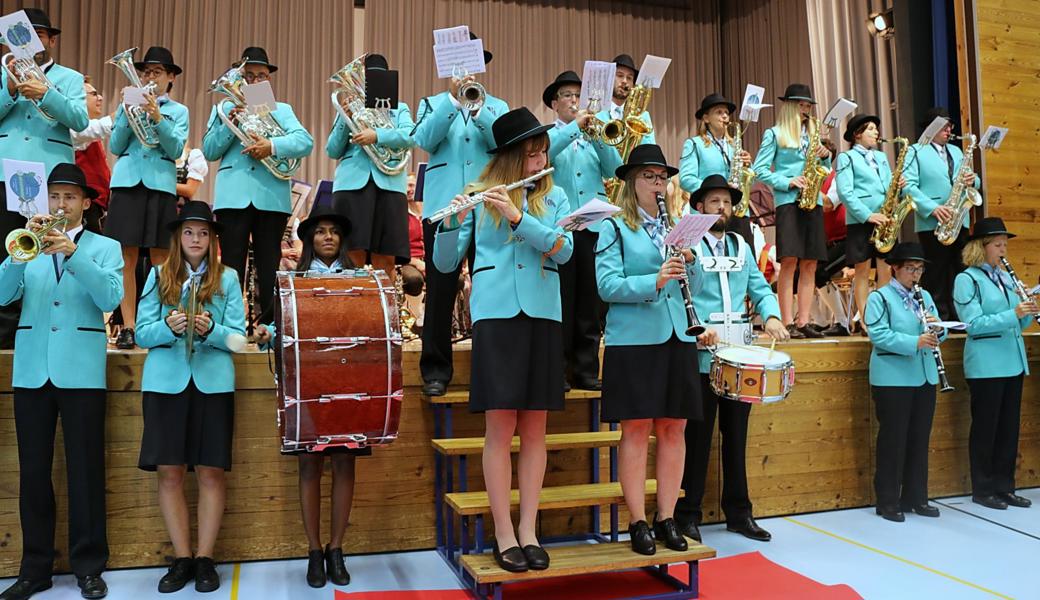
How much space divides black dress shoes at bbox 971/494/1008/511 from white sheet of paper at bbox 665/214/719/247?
12.0 feet

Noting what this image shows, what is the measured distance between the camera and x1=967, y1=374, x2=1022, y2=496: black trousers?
237 inches

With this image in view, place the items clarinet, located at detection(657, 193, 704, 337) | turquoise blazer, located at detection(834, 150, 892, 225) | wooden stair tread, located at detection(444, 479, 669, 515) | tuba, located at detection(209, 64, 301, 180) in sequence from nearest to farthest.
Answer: clarinet, located at detection(657, 193, 704, 337) < wooden stair tread, located at detection(444, 479, 669, 515) < tuba, located at detection(209, 64, 301, 180) < turquoise blazer, located at detection(834, 150, 892, 225)

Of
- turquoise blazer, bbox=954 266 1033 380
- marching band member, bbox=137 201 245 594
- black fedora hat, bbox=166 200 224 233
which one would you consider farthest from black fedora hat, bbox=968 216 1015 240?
black fedora hat, bbox=166 200 224 233

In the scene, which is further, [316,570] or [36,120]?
[36,120]

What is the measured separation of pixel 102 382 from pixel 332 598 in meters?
1.53

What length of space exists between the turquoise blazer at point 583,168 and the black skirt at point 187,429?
2.13m

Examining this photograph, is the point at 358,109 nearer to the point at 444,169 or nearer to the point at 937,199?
the point at 444,169

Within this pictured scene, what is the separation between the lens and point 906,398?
18.4ft

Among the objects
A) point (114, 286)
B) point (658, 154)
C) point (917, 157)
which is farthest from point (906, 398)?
point (114, 286)

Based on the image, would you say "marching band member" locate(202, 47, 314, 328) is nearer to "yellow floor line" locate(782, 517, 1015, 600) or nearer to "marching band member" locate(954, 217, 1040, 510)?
"yellow floor line" locate(782, 517, 1015, 600)

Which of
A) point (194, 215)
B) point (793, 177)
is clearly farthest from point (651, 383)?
point (793, 177)

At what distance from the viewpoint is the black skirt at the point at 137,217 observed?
16.0 ft

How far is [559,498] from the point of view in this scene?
168 inches

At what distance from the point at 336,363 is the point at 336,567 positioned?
1.23 m
